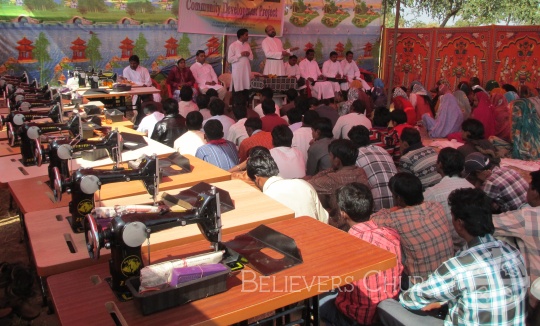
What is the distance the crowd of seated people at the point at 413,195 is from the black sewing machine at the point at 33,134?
99cm

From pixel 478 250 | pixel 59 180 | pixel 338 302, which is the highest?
pixel 59 180

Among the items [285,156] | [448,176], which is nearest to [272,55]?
[285,156]

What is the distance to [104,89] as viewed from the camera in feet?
22.8

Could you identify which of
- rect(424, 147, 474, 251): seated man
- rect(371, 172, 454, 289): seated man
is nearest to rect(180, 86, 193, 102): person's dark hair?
rect(424, 147, 474, 251): seated man

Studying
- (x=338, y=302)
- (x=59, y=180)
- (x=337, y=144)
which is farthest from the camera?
(x=337, y=144)

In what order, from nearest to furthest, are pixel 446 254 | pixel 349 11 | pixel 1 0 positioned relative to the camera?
pixel 446 254 → pixel 1 0 → pixel 349 11

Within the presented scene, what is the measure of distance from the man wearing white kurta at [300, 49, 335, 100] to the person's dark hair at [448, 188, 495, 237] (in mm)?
8752

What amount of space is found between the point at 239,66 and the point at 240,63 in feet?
0.21

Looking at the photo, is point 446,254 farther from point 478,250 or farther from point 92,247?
point 92,247

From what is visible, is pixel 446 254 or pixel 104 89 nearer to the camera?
pixel 446 254

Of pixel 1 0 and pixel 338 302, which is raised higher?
pixel 1 0

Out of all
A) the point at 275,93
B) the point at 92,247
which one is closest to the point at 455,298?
the point at 92,247

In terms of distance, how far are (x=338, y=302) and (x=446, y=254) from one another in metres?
0.72

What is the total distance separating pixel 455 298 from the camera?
209 cm
